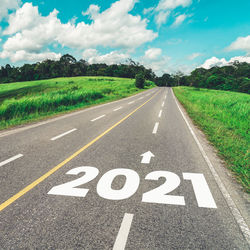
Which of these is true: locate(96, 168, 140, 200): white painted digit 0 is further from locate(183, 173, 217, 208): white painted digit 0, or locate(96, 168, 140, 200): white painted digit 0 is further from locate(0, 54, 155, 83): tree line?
locate(0, 54, 155, 83): tree line

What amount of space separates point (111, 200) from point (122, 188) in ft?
1.33

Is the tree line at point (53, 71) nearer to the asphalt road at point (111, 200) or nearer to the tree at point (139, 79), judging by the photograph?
the tree at point (139, 79)

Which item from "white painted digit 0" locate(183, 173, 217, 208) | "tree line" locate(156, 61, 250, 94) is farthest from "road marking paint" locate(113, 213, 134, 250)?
"tree line" locate(156, 61, 250, 94)

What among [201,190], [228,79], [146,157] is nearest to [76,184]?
[146,157]

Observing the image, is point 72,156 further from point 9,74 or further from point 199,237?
point 9,74

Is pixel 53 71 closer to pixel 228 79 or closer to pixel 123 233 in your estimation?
pixel 228 79

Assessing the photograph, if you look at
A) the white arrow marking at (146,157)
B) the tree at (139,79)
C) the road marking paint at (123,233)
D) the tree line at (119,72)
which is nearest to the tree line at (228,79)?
the tree line at (119,72)

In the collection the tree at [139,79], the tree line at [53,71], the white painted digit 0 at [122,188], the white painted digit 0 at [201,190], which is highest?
the tree line at [53,71]

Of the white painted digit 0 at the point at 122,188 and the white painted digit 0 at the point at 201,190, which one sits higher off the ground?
the white painted digit 0 at the point at 122,188

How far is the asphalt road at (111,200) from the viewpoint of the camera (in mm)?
2264

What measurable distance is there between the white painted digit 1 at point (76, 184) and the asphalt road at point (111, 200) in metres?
0.02

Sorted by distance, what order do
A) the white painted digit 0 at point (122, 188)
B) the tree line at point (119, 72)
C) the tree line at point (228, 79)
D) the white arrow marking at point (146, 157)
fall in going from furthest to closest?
1. the tree line at point (119, 72)
2. the tree line at point (228, 79)
3. the white arrow marking at point (146, 157)
4. the white painted digit 0 at point (122, 188)

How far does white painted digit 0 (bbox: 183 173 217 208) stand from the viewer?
3005 millimetres

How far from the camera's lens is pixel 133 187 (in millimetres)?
3414
